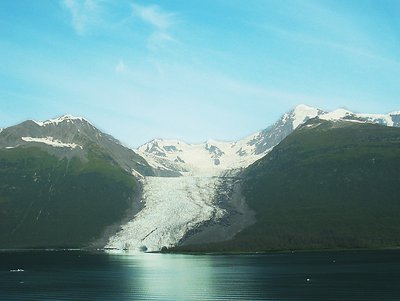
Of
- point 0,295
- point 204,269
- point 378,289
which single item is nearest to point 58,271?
point 204,269

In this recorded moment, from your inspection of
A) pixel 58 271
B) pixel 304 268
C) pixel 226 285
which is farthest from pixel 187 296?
pixel 58 271

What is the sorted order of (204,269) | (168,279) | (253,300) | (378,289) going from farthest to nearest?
(204,269) < (168,279) < (378,289) < (253,300)

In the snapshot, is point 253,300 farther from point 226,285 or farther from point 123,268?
point 123,268

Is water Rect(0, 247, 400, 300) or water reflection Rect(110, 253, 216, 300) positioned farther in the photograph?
water reflection Rect(110, 253, 216, 300)

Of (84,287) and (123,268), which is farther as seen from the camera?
(123,268)

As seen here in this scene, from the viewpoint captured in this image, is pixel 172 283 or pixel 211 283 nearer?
pixel 211 283

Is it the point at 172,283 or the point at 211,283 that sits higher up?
the point at 211,283

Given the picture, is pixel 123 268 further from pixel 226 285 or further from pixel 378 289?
pixel 378 289

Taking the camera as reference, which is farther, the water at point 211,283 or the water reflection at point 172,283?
the water reflection at point 172,283

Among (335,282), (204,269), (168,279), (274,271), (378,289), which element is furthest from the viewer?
(204,269)
